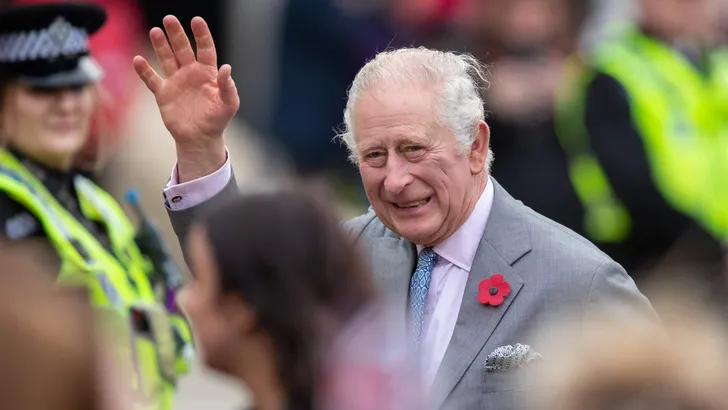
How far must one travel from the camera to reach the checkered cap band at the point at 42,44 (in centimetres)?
565

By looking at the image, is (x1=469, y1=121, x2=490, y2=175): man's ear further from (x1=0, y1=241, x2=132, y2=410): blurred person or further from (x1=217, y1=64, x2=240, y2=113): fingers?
(x1=0, y1=241, x2=132, y2=410): blurred person

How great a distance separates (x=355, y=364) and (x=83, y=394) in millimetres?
474

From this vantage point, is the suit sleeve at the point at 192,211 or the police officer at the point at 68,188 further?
the police officer at the point at 68,188

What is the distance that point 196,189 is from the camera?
4738 mm

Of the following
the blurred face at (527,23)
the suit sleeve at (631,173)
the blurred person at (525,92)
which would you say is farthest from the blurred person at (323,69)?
the suit sleeve at (631,173)

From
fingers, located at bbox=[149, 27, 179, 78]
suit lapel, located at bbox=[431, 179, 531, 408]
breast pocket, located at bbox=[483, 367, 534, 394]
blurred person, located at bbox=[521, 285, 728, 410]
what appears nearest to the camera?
blurred person, located at bbox=[521, 285, 728, 410]

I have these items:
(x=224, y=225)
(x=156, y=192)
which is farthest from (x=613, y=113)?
(x=224, y=225)

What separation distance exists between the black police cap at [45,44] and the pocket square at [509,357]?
201 cm

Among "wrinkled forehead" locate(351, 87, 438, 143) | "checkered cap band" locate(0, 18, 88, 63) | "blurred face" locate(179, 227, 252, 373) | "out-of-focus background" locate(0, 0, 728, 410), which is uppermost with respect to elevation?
"blurred face" locate(179, 227, 252, 373)

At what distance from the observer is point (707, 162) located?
7.16 meters

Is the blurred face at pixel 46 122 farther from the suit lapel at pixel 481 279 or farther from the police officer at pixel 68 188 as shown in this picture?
the suit lapel at pixel 481 279

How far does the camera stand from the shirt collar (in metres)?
4.77

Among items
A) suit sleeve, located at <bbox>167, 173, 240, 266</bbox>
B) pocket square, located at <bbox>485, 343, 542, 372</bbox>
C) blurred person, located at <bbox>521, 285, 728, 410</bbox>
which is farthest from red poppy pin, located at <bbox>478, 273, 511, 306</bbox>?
blurred person, located at <bbox>521, 285, 728, 410</bbox>

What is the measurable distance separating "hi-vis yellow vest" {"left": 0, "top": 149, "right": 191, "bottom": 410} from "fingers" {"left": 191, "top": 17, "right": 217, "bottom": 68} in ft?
2.60
